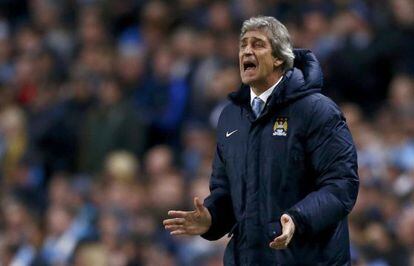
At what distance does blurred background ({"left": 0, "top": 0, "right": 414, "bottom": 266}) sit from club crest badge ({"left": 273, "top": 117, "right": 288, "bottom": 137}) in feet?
10.8

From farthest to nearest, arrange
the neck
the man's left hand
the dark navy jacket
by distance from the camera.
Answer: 1. the neck
2. the dark navy jacket
3. the man's left hand

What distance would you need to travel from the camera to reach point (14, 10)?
17.2m

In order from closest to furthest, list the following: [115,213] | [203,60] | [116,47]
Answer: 1. [115,213]
2. [203,60]
3. [116,47]

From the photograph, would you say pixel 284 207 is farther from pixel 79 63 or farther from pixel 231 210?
pixel 79 63

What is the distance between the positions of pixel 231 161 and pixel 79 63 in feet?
28.8

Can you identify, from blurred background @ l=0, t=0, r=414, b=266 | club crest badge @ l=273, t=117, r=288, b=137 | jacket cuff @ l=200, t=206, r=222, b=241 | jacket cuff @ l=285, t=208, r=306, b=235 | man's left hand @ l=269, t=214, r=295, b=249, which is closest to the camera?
man's left hand @ l=269, t=214, r=295, b=249

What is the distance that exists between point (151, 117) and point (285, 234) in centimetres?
802

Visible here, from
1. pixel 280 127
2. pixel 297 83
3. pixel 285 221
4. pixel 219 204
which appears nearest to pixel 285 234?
pixel 285 221

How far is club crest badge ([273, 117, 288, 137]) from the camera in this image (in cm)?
611

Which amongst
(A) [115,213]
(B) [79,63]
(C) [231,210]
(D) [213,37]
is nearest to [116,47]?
(B) [79,63]

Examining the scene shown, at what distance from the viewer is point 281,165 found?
6066 mm

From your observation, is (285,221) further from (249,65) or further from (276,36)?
(276,36)

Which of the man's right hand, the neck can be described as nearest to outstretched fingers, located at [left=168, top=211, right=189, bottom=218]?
the man's right hand

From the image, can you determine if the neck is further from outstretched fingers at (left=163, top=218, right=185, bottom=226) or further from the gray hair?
outstretched fingers at (left=163, top=218, right=185, bottom=226)
